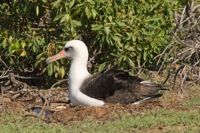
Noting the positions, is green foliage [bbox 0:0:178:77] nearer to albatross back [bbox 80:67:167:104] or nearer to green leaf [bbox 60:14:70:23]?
green leaf [bbox 60:14:70:23]

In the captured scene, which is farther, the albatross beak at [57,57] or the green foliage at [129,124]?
the albatross beak at [57,57]

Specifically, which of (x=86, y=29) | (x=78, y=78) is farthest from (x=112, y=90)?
(x=86, y=29)

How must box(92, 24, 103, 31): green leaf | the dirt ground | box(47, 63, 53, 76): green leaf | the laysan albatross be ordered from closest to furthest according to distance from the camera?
the dirt ground → the laysan albatross → box(92, 24, 103, 31): green leaf → box(47, 63, 53, 76): green leaf

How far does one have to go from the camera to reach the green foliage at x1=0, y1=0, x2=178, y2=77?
1174 centimetres

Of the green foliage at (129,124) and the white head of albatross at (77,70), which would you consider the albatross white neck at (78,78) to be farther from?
the green foliage at (129,124)

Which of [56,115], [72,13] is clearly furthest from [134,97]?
[72,13]

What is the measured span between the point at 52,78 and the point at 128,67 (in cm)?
141

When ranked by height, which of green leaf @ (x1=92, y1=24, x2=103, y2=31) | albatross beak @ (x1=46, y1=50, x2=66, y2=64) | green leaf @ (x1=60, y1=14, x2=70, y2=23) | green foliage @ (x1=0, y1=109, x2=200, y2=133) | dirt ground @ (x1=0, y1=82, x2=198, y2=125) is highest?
green leaf @ (x1=60, y1=14, x2=70, y2=23)

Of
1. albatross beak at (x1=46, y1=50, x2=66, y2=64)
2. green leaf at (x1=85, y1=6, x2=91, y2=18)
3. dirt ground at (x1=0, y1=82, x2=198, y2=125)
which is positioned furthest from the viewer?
albatross beak at (x1=46, y1=50, x2=66, y2=64)

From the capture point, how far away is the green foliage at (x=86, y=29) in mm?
11742

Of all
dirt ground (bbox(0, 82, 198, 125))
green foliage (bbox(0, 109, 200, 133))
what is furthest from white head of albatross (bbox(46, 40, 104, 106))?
green foliage (bbox(0, 109, 200, 133))

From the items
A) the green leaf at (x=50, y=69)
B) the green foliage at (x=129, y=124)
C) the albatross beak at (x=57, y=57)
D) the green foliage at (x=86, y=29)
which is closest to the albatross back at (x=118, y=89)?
the green foliage at (x=129, y=124)

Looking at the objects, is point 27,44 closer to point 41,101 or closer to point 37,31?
point 37,31

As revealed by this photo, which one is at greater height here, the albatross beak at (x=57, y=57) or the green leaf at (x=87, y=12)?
the green leaf at (x=87, y=12)
